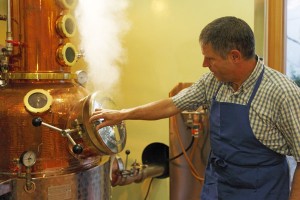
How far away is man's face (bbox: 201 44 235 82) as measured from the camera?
149 centimetres

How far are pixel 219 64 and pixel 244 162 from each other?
0.42 meters

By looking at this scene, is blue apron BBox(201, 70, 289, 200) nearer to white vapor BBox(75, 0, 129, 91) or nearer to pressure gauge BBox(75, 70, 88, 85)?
pressure gauge BBox(75, 70, 88, 85)

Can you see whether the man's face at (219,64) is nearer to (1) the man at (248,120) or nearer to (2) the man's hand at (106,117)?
(1) the man at (248,120)

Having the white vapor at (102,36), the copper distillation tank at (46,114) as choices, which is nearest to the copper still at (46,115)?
the copper distillation tank at (46,114)

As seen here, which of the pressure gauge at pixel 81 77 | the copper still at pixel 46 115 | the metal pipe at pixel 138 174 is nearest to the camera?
the copper still at pixel 46 115

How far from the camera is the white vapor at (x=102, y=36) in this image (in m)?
2.29

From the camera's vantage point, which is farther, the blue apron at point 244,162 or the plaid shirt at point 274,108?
the blue apron at point 244,162

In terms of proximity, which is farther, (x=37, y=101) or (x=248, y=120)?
(x=37, y=101)

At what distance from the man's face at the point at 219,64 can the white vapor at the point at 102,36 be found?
36.3 inches

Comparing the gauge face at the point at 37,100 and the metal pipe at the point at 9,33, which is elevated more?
the metal pipe at the point at 9,33

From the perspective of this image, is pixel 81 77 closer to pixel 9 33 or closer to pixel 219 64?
pixel 9 33

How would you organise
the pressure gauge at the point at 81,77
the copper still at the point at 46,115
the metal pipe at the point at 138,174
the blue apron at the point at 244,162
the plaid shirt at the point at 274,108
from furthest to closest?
the metal pipe at the point at 138,174, the pressure gauge at the point at 81,77, the copper still at the point at 46,115, the blue apron at the point at 244,162, the plaid shirt at the point at 274,108

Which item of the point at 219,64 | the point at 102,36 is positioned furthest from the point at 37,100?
the point at 102,36

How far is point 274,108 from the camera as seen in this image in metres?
1.40
